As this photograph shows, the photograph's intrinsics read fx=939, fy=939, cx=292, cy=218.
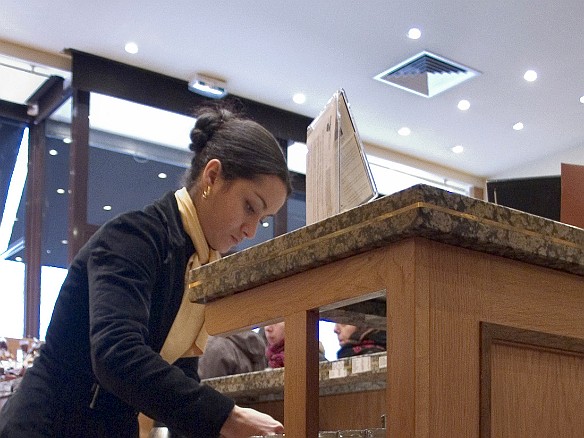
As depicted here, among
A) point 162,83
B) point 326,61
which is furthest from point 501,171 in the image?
point 162,83

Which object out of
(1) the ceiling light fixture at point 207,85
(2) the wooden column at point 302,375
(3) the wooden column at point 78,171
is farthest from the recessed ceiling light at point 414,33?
(2) the wooden column at point 302,375

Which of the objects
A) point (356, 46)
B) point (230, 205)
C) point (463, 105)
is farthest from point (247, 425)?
point (463, 105)

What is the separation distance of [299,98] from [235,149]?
19.3 ft

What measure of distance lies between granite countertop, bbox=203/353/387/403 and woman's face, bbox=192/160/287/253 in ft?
Answer: 1.77

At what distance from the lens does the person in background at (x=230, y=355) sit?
12.2 feet

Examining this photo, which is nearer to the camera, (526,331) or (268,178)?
(526,331)

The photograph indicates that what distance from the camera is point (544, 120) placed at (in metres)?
8.01

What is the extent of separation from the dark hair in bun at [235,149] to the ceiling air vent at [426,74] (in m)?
4.98

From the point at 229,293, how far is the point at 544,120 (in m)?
7.20

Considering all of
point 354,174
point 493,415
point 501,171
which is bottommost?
point 493,415

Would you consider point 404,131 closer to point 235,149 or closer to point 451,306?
point 235,149

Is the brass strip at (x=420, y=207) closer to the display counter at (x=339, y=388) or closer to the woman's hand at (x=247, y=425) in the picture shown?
the woman's hand at (x=247, y=425)

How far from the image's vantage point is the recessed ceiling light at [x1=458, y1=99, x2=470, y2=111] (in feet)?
24.8

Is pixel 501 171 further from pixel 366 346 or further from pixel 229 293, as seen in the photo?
pixel 229 293
